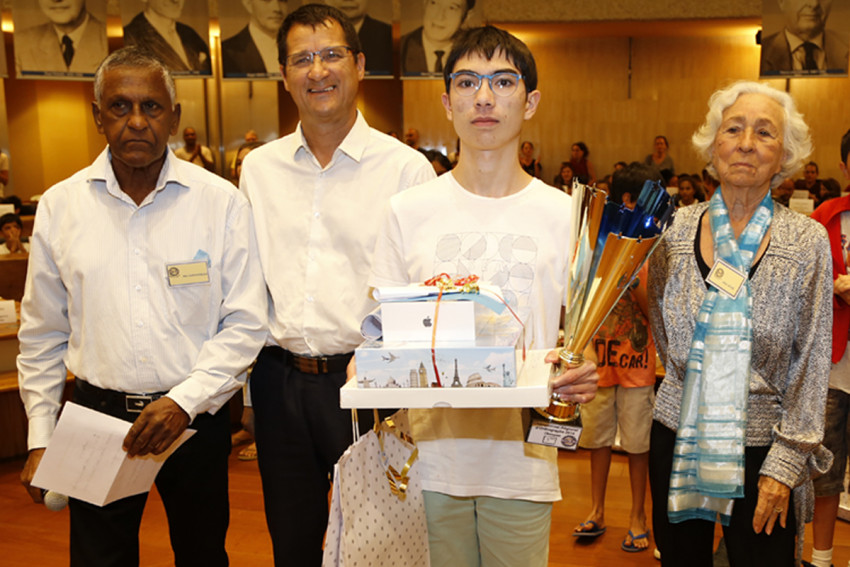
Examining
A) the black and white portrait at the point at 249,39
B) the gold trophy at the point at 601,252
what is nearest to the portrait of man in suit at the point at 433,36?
the black and white portrait at the point at 249,39

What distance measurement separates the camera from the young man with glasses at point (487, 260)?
5.52 ft

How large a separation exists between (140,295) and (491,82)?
1.03 metres

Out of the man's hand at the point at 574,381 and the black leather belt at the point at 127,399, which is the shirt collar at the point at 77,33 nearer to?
the black leather belt at the point at 127,399

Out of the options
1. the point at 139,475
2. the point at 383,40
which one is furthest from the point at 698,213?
the point at 383,40

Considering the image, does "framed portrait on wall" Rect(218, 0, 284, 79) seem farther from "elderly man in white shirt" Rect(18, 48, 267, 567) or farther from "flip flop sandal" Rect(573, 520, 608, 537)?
"elderly man in white shirt" Rect(18, 48, 267, 567)

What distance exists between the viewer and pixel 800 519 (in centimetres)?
189

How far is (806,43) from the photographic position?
10.1 m

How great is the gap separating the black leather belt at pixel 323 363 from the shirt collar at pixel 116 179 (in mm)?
562

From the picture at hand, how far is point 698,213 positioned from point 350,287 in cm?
94

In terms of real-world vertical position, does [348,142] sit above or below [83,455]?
above

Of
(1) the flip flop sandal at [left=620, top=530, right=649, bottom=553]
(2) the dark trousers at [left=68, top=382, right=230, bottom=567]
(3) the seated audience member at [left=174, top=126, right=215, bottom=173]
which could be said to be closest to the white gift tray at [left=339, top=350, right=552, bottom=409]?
(2) the dark trousers at [left=68, top=382, right=230, bottom=567]

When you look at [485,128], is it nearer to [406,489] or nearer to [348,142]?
[348,142]

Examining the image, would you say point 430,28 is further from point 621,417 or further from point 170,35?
point 621,417

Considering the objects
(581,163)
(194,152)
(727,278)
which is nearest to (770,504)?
(727,278)
